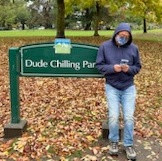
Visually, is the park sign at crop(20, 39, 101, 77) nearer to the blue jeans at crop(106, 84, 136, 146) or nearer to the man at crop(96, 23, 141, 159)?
the man at crop(96, 23, 141, 159)

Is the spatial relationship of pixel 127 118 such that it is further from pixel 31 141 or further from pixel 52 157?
pixel 31 141

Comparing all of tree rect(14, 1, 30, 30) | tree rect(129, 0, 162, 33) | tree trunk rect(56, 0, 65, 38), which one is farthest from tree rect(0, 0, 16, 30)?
tree trunk rect(56, 0, 65, 38)

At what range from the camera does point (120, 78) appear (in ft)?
18.5

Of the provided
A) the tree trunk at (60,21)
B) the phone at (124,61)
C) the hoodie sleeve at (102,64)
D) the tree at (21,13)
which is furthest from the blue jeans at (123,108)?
the tree at (21,13)

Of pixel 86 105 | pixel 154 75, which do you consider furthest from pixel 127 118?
pixel 154 75

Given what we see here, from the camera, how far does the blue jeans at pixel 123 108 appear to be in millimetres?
5598

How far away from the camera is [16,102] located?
253 inches

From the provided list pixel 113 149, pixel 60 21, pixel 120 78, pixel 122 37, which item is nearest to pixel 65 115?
pixel 113 149

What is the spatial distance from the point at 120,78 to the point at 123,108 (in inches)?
16.5

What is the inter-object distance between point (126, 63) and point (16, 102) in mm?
1933

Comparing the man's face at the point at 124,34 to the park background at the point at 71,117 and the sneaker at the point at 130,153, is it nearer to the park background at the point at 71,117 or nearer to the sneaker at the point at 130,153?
the sneaker at the point at 130,153

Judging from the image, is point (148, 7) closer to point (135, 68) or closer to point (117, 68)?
point (135, 68)

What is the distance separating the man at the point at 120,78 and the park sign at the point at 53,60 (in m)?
0.52

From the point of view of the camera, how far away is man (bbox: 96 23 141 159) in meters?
5.59
